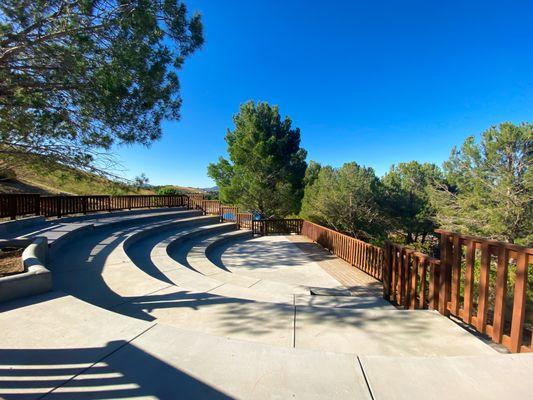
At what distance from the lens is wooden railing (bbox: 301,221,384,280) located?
22.2 feet

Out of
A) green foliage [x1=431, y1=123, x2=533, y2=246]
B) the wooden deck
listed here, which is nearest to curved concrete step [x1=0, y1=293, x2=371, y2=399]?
the wooden deck

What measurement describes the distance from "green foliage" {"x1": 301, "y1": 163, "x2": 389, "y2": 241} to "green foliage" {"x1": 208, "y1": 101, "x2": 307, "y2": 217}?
126 centimetres

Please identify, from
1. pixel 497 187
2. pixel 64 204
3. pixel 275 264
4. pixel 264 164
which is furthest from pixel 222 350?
pixel 497 187

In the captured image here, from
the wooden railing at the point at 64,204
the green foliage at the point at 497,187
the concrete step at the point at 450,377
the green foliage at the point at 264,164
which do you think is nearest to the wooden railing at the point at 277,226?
the green foliage at the point at 264,164

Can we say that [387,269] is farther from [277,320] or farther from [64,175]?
[64,175]

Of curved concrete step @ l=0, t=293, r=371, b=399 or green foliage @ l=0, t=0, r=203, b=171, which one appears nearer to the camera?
curved concrete step @ l=0, t=293, r=371, b=399

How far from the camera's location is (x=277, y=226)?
14.1 metres

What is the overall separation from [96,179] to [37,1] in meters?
2.55

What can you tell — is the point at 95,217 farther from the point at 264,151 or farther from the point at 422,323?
the point at 422,323

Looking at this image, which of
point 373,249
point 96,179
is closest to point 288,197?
point 373,249

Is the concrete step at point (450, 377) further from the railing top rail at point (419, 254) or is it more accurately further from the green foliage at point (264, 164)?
the green foliage at point (264, 164)

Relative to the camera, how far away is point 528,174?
33.1 ft

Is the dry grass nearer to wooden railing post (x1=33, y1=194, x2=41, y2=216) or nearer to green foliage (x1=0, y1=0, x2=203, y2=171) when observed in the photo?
green foliage (x1=0, y1=0, x2=203, y2=171)

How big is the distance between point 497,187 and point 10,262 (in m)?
16.3
